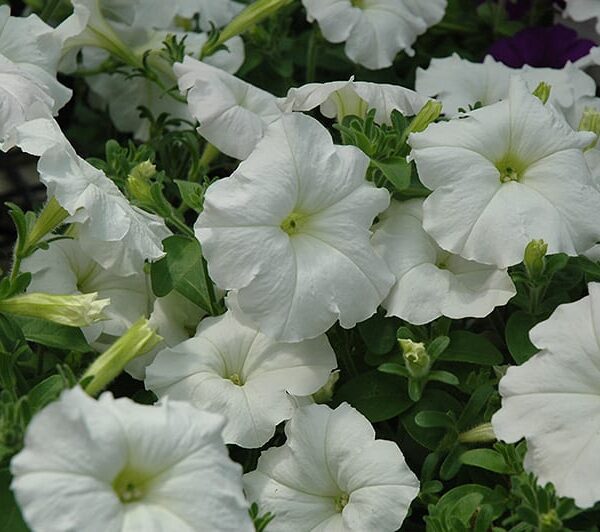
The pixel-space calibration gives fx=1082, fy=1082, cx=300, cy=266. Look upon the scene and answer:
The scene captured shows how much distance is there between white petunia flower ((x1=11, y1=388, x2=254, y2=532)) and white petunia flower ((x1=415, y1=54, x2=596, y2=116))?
2.64ft

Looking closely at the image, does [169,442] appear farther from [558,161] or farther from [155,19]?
[155,19]

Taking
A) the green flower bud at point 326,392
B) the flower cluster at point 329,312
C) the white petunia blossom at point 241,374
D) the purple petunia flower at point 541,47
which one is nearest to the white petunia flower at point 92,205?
the flower cluster at point 329,312

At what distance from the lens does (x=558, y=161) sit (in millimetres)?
1252

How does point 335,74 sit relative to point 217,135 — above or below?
below

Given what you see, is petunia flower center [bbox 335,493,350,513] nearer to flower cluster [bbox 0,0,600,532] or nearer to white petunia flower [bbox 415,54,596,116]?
flower cluster [bbox 0,0,600,532]

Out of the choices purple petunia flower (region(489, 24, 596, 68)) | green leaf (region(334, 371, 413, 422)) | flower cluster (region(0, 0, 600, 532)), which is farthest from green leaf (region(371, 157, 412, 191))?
purple petunia flower (region(489, 24, 596, 68))

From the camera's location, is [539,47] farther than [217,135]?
Yes

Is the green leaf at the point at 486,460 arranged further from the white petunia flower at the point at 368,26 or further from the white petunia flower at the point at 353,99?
the white petunia flower at the point at 368,26

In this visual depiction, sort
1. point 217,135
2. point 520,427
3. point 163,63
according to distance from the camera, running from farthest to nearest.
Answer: point 163,63, point 217,135, point 520,427

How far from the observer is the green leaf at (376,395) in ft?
3.97

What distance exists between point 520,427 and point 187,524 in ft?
1.14

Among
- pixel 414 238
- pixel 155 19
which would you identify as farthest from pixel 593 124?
pixel 155 19

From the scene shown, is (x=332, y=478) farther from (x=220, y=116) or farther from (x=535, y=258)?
(x=220, y=116)

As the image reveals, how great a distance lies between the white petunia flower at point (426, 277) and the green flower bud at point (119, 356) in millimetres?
286
